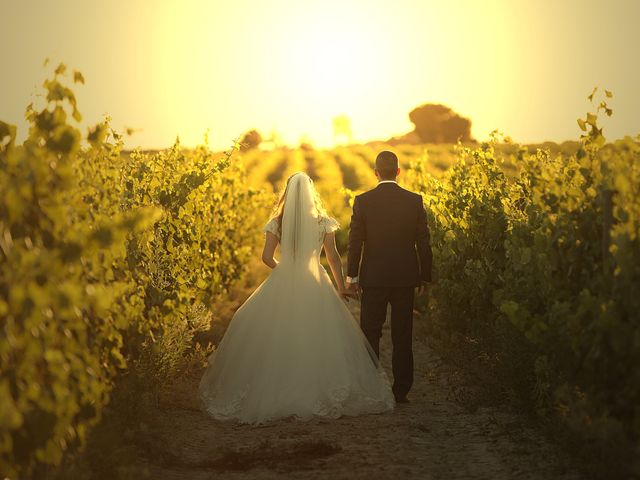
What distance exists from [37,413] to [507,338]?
4472 mm

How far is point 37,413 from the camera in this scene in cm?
456

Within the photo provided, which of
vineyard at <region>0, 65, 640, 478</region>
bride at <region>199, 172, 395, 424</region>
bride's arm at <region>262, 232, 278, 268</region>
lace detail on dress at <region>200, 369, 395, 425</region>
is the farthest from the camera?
bride's arm at <region>262, 232, 278, 268</region>

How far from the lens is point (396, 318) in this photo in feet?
27.1

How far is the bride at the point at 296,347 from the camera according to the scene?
7.65 m

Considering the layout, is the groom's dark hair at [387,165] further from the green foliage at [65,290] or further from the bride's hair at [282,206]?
the green foliage at [65,290]

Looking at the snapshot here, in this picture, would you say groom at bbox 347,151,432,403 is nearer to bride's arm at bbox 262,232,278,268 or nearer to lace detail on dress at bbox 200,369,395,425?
lace detail on dress at bbox 200,369,395,425

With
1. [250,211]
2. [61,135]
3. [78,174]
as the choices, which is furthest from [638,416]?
[250,211]

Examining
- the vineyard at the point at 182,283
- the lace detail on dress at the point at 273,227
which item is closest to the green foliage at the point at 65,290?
the vineyard at the point at 182,283

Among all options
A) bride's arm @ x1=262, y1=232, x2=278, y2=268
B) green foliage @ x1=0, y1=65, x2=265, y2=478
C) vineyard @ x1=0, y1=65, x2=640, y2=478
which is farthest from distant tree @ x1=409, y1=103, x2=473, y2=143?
green foliage @ x1=0, y1=65, x2=265, y2=478

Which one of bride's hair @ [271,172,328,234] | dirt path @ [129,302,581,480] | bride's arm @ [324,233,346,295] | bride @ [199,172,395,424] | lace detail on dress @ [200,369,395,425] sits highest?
bride's hair @ [271,172,328,234]

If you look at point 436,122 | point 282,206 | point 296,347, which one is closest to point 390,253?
point 282,206

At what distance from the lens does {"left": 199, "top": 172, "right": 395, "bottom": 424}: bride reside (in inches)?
301

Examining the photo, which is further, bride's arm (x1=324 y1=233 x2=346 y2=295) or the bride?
bride's arm (x1=324 y1=233 x2=346 y2=295)

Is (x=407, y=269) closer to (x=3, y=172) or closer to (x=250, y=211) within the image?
(x=3, y=172)
